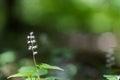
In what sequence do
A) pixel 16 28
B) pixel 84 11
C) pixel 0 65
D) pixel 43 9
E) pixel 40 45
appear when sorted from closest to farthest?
pixel 0 65
pixel 40 45
pixel 16 28
pixel 84 11
pixel 43 9

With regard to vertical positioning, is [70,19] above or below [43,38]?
above

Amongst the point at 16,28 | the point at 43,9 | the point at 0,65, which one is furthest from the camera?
the point at 43,9

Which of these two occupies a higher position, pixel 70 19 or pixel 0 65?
pixel 70 19

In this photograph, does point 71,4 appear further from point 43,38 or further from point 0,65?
point 0,65

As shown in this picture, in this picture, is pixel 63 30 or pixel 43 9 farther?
pixel 43 9

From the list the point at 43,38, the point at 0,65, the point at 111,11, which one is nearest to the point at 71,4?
the point at 111,11

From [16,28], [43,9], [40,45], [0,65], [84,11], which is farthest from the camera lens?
[43,9]

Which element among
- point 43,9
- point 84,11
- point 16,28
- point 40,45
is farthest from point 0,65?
point 43,9

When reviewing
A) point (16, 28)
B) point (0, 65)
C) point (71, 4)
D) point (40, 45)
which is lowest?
point (0, 65)

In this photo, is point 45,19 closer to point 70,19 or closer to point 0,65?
point 70,19
